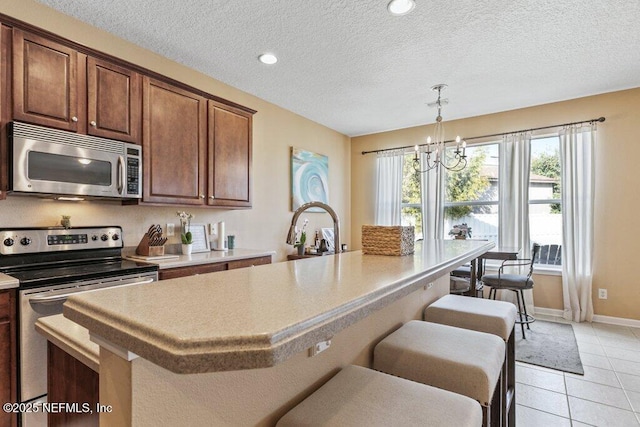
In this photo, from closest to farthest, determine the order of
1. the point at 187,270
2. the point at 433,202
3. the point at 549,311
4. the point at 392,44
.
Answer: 1. the point at 187,270
2. the point at 392,44
3. the point at 549,311
4. the point at 433,202

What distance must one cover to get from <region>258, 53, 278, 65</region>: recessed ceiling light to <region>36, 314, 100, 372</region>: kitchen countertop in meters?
2.56

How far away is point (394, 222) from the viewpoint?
16.8 feet

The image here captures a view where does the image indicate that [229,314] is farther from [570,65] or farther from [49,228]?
[570,65]

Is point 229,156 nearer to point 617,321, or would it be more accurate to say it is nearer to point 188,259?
point 188,259

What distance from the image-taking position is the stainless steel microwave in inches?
72.7

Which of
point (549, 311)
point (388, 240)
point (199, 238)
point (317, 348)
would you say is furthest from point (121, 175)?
point (549, 311)

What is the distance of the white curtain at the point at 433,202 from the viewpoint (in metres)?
4.70

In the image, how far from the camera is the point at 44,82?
6.45ft

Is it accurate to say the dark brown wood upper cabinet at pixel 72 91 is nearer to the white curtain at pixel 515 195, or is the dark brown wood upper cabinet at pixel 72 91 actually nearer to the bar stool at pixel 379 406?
the bar stool at pixel 379 406

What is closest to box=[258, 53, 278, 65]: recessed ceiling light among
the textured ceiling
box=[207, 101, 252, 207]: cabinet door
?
the textured ceiling

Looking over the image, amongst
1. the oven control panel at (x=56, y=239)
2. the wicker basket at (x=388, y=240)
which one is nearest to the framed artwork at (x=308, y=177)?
the oven control panel at (x=56, y=239)

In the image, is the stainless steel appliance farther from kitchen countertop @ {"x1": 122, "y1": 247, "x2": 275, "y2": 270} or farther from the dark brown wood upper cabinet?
the dark brown wood upper cabinet

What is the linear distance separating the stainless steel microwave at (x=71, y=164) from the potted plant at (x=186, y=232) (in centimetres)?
56

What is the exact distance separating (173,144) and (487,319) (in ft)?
8.35
